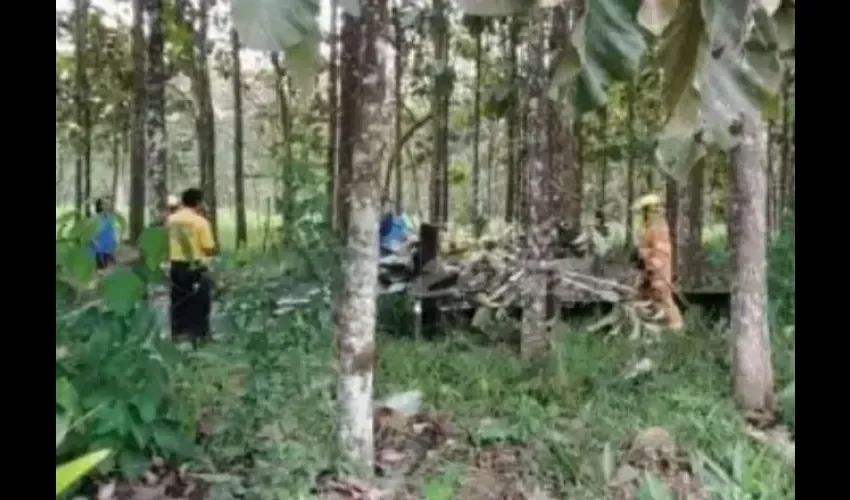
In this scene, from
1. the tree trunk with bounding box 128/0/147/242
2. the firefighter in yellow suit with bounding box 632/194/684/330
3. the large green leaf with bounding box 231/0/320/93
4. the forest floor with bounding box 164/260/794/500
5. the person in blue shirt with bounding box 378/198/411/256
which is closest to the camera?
the large green leaf with bounding box 231/0/320/93

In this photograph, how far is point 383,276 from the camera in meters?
7.51

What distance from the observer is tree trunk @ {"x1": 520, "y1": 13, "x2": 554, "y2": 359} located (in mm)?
5547

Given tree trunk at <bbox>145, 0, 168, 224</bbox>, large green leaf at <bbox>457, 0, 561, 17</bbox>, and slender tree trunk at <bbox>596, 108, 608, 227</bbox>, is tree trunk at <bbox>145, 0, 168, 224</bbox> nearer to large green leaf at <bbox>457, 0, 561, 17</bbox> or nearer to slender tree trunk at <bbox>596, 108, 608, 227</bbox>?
large green leaf at <bbox>457, 0, 561, 17</bbox>

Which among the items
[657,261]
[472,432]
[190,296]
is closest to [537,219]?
[657,261]

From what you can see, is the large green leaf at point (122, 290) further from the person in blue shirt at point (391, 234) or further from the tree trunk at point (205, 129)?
the tree trunk at point (205, 129)

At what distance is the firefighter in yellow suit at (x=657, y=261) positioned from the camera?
A: 6340 millimetres

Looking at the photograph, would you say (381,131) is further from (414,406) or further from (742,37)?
(742,37)

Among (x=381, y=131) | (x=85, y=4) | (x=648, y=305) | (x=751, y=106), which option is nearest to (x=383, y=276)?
(x=648, y=305)

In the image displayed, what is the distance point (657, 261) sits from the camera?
639cm

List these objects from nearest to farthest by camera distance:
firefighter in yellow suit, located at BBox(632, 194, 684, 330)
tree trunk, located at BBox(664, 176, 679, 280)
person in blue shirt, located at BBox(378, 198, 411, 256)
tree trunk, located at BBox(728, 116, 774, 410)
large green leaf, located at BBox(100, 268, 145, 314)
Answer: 1. large green leaf, located at BBox(100, 268, 145, 314)
2. tree trunk, located at BBox(728, 116, 774, 410)
3. firefighter in yellow suit, located at BBox(632, 194, 684, 330)
4. person in blue shirt, located at BBox(378, 198, 411, 256)
5. tree trunk, located at BBox(664, 176, 679, 280)

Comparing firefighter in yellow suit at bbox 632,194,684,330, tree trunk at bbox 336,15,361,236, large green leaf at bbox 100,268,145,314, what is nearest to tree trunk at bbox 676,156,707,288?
firefighter in yellow suit at bbox 632,194,684,330

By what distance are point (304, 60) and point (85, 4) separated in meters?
10.4

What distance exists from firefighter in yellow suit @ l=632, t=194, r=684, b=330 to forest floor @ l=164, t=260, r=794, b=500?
132cm

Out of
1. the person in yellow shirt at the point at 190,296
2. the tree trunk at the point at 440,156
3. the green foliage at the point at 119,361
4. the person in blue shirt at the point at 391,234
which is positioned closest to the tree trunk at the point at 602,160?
the tree trunk at the point at 440,156
